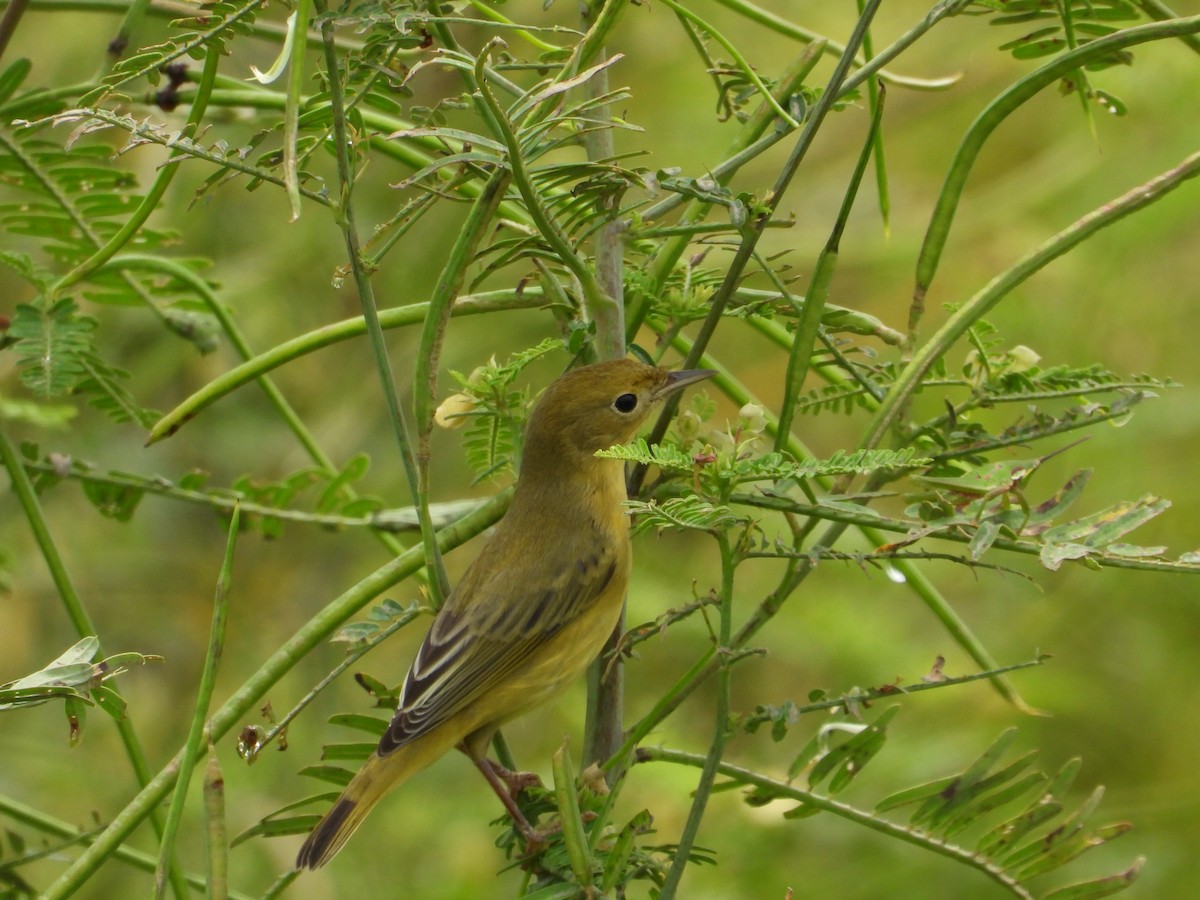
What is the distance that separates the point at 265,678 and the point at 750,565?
155 inches

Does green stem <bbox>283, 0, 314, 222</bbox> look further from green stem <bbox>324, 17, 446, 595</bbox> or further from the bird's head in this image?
the bird's head

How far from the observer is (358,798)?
2232 millimetres

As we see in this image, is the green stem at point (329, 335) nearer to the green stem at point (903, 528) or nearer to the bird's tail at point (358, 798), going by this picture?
the green stem at point (903, 528)

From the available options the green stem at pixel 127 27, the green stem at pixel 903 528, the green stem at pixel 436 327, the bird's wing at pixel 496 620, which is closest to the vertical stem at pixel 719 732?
the green stem at pixel 903 528

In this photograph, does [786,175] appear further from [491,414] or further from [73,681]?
[73,681]

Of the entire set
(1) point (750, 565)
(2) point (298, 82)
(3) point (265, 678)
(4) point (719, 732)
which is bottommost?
(1) point (750, 565)

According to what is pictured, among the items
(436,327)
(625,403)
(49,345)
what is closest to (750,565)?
(625,403)

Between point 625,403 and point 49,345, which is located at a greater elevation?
point 49,345

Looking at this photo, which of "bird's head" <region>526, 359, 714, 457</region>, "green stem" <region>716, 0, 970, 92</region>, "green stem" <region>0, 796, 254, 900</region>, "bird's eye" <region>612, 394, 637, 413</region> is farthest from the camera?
"bird's eye" <region>612, 394, 637, 413</region>

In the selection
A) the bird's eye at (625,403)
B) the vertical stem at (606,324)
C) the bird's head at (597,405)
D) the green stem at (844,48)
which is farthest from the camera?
the bird's eye at (625,403)

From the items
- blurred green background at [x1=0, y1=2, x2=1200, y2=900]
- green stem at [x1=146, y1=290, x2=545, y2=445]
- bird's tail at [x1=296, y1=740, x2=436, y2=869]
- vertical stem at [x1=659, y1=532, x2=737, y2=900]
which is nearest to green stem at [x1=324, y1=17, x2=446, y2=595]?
green stem at [x1=146, y1=290, x2=545, y2=445]

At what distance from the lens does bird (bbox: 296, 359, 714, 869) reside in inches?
98.0

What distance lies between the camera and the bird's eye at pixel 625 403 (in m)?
2.54

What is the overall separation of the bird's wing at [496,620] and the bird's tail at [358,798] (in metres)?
0.10
